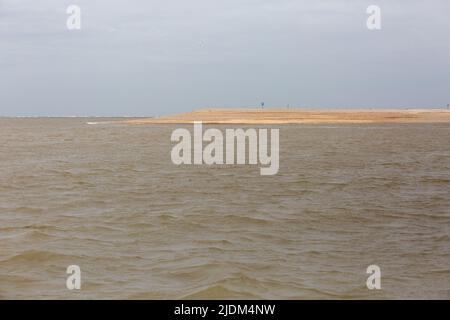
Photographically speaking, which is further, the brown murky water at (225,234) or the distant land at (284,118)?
the distant land at (284,118)

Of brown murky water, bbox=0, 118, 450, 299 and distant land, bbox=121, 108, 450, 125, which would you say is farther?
distant land, bbox=121, 108, 450, 125

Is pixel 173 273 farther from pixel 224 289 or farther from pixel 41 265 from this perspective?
pixel 41 265

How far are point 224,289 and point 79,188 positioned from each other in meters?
10.1

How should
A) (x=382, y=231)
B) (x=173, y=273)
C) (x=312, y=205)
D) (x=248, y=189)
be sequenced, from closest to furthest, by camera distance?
(x=173, y=273)
(x=382, y=231)
(x=312, y=205)
(x=248, y=189)

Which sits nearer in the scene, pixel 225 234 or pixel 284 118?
pixel 225 234

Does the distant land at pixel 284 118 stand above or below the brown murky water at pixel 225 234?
above

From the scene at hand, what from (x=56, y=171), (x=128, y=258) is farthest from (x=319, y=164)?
(x=128, y=258)

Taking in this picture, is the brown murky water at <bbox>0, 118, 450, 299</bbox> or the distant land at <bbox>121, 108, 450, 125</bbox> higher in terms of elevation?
the distant land at <bbox>121, 108, 450, 125</bbox>

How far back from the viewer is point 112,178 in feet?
64.2

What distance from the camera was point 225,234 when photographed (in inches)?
426

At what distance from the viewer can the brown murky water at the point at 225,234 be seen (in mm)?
7910

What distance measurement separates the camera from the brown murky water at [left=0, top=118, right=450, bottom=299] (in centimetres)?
791

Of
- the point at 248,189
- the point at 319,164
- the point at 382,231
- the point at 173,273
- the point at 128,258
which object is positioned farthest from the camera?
the point at 319,164

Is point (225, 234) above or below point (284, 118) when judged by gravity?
below
